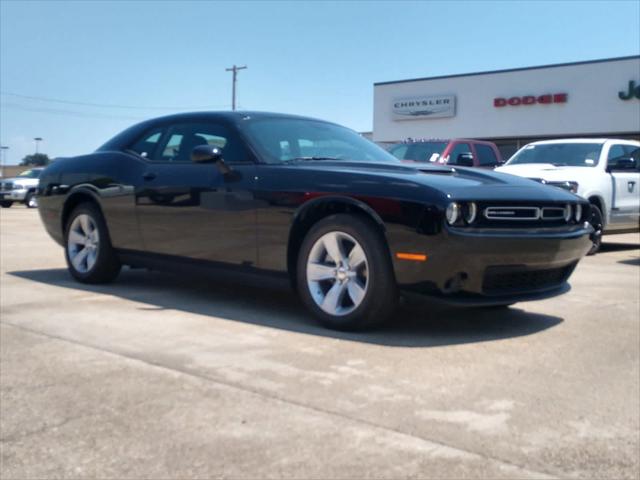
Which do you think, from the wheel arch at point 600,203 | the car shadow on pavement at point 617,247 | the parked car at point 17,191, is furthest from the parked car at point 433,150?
the parked car at point 17,191

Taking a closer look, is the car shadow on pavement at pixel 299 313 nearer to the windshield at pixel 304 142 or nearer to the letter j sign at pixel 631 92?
the windshield at pixel 304 142

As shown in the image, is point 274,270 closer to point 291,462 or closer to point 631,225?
point 291,462

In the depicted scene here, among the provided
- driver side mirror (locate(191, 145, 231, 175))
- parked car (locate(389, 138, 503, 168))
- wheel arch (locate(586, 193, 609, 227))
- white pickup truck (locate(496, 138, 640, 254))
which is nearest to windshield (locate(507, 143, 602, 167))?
white pickup truck (locate(496, 138, 640, 254))

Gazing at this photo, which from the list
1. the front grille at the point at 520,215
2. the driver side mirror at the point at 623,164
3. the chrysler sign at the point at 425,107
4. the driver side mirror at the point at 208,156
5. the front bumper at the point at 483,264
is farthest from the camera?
the chrysler sign at the point at 425,107

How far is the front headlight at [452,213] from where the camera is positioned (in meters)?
4.21

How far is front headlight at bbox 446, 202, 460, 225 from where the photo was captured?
4.21 m

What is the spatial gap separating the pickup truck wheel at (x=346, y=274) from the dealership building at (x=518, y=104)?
27.3 metres

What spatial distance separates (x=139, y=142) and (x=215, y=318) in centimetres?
193

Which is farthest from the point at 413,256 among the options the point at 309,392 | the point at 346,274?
the point at 309,392

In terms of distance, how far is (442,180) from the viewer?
4.54m

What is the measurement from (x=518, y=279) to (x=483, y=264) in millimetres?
406

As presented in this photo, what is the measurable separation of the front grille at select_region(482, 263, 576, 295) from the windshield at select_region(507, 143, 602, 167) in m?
5.88

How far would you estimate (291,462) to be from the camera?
108 inches

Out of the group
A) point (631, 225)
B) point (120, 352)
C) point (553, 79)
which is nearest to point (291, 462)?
point (120, 352)
